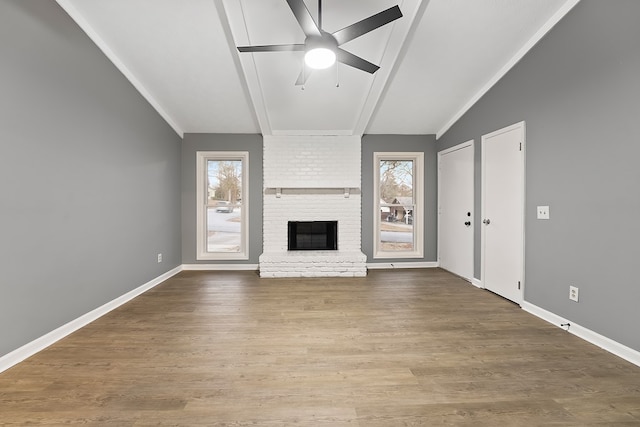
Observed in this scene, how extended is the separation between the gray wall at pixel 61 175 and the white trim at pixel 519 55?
4.41 m

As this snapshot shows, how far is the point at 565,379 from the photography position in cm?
180

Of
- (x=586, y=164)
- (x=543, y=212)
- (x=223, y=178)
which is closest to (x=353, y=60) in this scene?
(x=586, y=164)

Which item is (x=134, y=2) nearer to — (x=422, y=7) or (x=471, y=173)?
(x=422, y=7)

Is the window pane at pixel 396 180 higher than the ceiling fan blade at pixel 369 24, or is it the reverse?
the ceiling fan blade at pixel 369 24

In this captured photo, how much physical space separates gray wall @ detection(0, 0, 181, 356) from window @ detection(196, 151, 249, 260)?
4.09 feet

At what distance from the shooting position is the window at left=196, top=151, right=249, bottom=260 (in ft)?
15.9

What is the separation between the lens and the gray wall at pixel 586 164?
206 centimetres

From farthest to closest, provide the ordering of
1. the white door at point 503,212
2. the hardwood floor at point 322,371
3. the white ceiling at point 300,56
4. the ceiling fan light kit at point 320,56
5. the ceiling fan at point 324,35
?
1. the white door at point 503,212
2. the white ceiling at point 300,56
3. the ceiling fan light kit at point 320,56
4. the ceiling fan at point 324,35
5. the hardwood floor at point 322,371

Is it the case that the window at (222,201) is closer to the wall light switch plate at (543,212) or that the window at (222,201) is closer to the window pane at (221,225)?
the window pane at (221,225)

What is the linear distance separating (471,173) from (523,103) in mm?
1142

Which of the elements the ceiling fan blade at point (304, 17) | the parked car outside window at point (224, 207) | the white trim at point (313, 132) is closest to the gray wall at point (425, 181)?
the white trim at point (313, 132)

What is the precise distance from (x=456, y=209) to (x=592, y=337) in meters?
2.37

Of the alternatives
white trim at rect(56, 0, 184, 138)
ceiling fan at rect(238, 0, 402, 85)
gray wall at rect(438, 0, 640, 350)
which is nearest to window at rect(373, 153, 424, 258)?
gray wall at rect(438, 0, 640, 350)

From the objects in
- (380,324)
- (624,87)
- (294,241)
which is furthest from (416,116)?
(380,324)
